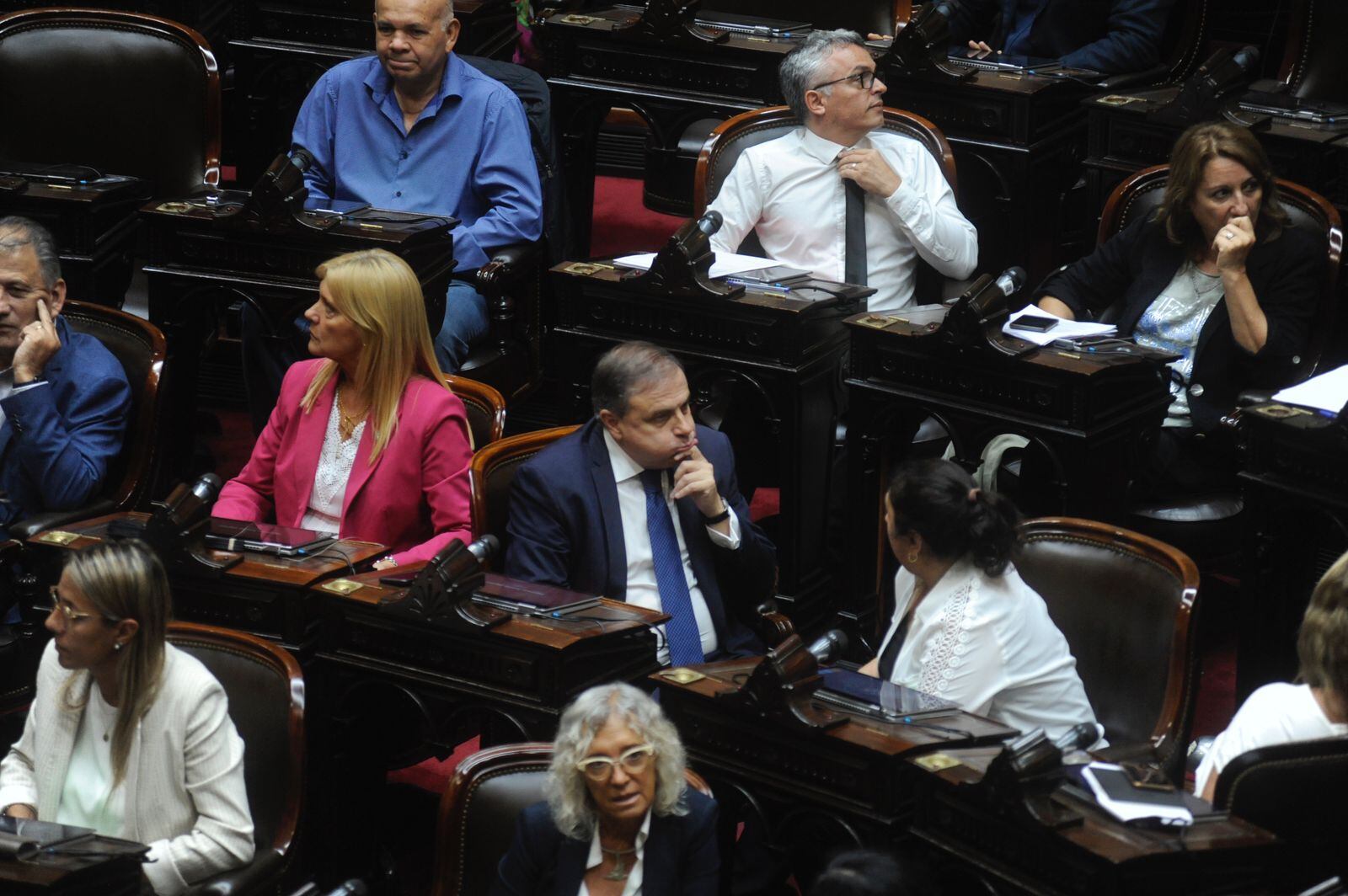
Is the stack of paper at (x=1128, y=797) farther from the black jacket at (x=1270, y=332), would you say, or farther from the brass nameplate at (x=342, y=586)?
the black jacket at (x=1270, y=332)

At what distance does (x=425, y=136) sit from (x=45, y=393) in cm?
129

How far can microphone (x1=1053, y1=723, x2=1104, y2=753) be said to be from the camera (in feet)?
8.71

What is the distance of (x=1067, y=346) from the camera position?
374 centimetres

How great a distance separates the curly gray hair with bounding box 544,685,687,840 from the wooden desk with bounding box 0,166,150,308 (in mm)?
2309

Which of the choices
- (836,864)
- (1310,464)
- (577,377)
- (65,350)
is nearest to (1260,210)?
(1310,464)

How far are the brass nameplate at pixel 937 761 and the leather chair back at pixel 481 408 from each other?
140 centimetres

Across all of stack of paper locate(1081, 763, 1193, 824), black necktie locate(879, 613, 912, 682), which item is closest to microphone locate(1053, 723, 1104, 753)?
stack of paper locate(1081, 763, 1193, 824)

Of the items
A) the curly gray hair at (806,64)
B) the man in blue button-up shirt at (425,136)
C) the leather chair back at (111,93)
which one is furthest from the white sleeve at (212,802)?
the leather chair back at (111,93)

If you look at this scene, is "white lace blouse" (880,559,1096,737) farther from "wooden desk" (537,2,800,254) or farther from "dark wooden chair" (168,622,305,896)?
"wooden desk" (537,2,800,254)

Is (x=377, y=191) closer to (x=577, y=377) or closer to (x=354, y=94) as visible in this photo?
(x=354, y=94)

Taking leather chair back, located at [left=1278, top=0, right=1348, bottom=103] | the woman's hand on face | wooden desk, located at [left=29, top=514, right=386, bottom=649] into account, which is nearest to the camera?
wooden desk, located at [left=29, top=514, right=386, bottom=649]

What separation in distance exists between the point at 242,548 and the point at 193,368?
1.17 m

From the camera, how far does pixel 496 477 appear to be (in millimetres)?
3645

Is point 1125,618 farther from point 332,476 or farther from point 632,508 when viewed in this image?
point 332,476
